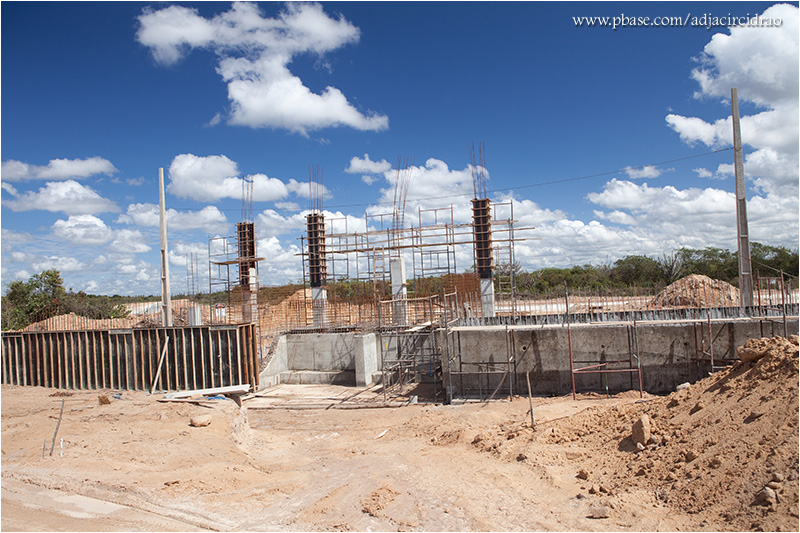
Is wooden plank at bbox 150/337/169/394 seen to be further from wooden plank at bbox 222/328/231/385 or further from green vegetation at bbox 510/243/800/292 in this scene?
green vegetation at bbox 510/243/800/292

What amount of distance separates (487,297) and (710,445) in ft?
47.8

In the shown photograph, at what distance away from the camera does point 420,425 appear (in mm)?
12492

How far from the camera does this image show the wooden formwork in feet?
50.0

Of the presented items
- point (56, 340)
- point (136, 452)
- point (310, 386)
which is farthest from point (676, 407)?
point (56, 340)

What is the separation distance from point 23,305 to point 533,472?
3842 cm

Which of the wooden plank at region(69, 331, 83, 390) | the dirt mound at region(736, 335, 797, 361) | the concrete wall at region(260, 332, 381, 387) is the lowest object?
the concrete wall at region(260, 332, 381, 387)

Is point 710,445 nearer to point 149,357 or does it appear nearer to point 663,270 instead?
point 149,357

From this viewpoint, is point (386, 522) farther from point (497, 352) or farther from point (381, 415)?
point (497, 352)

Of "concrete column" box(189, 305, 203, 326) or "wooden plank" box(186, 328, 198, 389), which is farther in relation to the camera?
"concrete column" box(189, 305, 203, 326)

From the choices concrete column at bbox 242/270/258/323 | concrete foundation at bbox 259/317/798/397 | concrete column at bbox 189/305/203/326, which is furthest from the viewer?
concrete column at bbox 242/270/258/323

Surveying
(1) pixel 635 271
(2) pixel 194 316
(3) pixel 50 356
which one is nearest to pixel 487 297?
(2) pixel 194 316

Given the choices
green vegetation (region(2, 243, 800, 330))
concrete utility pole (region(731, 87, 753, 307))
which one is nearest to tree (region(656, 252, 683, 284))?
green vegetation (region(2, 243, 800, 330))

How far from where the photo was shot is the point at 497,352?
637 inches

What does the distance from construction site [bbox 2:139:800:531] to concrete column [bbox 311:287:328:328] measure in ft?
8.51
